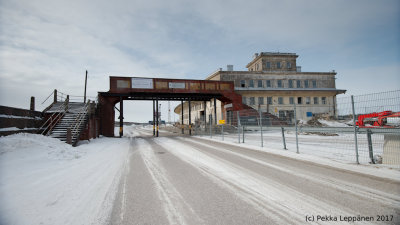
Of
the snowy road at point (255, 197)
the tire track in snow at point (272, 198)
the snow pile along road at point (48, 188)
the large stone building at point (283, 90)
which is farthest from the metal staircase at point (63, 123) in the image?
the large stone building at point (283, 90)

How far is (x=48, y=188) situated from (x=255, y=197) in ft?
16.0

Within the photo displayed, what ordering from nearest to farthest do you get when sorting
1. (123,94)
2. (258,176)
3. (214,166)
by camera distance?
(258,176) → (214,166) → (123,94)

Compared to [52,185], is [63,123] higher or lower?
higher

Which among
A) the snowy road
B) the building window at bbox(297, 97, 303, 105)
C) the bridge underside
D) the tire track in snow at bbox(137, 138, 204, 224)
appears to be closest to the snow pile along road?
the snowy road

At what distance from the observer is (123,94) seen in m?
24.7

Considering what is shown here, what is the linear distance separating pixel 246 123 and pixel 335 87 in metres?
38.8

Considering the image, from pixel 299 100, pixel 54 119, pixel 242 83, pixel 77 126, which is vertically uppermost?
pixel 242 83

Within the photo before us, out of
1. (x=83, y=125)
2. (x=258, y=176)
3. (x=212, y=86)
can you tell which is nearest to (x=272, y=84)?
(x=212, y=86)

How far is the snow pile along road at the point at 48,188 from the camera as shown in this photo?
126 inches

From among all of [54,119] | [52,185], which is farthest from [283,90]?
[52,185]

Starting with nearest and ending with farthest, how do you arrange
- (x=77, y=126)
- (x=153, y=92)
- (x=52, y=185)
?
(x=52, y=185)
(x=77, y=126)
(x=153, y=92)

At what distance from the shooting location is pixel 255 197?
3.90m

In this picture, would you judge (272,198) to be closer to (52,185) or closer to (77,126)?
(52,185)

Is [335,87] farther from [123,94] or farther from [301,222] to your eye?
[301,222]
